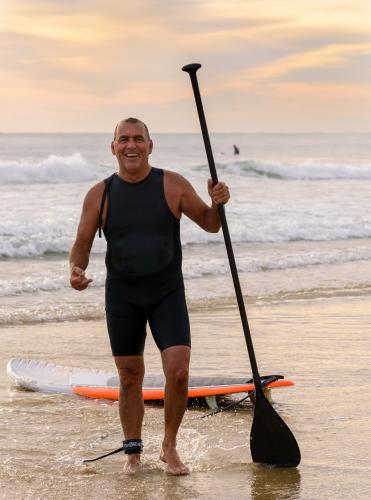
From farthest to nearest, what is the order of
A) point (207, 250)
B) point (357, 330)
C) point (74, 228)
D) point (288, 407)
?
point (74, 228)
point (207, 250)
point (357, 330)
point (288, 407)

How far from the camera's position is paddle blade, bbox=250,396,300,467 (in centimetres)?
478

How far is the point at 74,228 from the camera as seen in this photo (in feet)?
61.5

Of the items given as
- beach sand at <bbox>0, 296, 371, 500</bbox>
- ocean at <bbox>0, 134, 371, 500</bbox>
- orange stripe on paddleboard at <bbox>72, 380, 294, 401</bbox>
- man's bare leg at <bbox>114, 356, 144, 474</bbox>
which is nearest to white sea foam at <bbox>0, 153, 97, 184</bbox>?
ocean at <bbox>0, 134, 371, 500</bbox>

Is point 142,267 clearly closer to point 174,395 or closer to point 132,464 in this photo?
point 174,395

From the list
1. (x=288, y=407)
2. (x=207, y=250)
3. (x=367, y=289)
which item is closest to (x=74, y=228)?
(x=207, y=250)

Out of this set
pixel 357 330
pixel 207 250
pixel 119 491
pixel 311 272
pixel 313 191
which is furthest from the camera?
pixel 313 191

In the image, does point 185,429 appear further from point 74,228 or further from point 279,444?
point 74,228

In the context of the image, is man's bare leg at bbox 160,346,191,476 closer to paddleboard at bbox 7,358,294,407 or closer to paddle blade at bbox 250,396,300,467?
paddle blade at bbox 250,396,300,467

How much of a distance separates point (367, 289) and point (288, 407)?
5788mm

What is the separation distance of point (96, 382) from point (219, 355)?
141 cm

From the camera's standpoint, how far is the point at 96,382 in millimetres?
6711

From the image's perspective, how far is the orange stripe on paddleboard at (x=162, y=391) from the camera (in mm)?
6094

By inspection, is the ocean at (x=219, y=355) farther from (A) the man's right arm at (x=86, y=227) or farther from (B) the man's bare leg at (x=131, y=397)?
(A) the man's right arm at (x=86, y=227)

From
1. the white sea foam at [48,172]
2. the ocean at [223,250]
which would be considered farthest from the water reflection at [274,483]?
the white sea foam at [48,172]
